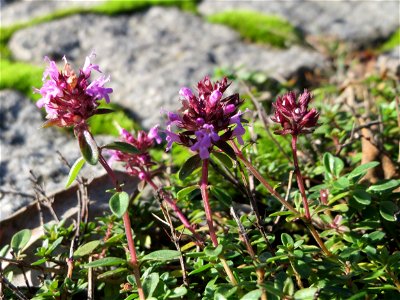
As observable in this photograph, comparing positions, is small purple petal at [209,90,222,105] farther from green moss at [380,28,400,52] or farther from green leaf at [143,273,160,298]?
green moss at [380,28,400,52]

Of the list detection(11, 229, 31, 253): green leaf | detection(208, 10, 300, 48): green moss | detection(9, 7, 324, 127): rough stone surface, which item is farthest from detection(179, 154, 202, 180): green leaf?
detection(208, 10, 300, 48): green moss

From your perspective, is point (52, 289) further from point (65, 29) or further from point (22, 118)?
point (65, 29)

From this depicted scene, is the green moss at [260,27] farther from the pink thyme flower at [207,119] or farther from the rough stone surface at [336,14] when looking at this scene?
the pink thyme flower at [207,119]

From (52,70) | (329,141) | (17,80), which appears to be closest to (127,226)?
(52,70)

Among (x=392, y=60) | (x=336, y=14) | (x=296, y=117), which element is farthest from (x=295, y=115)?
(x=336, y=14)

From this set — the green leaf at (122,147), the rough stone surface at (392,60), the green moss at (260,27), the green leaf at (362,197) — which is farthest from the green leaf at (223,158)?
the green moss at (260,27)

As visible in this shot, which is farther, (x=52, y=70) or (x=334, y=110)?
(x=334, y=110)
